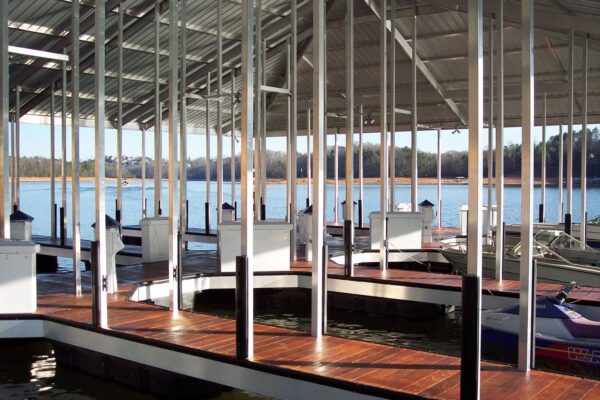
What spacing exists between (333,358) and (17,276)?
4.73 meters

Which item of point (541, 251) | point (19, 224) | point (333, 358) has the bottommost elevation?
point (333, 358)

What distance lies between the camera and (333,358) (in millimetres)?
6746

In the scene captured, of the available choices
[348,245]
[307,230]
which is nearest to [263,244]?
[348,245]

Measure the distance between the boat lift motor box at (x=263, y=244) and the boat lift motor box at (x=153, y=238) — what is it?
2.91 m

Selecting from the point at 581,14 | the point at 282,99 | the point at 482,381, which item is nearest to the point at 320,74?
the point at 482,381

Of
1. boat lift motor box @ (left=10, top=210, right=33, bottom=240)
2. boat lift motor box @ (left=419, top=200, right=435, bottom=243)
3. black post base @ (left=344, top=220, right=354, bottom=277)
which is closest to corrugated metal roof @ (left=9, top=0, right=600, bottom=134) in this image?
boat lift motor box @ (left=419, top=200, right=435, bottom=243)

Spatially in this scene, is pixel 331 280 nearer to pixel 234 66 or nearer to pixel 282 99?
pixel 234 66

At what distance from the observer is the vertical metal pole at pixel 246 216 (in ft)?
22.0

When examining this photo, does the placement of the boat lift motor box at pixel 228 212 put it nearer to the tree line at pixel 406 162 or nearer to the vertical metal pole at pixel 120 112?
the vertical metal pole at pixel 120 112

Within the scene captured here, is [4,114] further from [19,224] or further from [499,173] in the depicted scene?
[499,173]

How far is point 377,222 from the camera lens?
50.9 ft

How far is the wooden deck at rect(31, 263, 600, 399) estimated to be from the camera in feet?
19.0

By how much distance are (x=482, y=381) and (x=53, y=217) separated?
17829 millimetres

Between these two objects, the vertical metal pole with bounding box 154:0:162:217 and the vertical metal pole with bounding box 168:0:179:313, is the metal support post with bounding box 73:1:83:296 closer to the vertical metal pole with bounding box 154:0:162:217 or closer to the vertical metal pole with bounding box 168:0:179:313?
the vertical metal pole with bounding box 168:0:179:313
